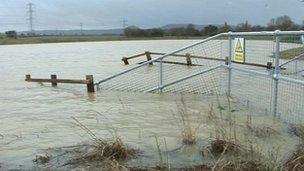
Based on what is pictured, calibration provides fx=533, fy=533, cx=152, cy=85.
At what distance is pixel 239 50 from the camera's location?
1255 cm

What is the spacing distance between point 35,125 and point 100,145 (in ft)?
15.2

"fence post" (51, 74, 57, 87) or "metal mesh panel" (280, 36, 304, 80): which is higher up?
"metal mesh panel" (280, 36, 304, 80)

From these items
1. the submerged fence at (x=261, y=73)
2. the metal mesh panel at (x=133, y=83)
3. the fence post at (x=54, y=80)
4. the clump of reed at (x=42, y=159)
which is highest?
the submerged fence at (x=261, y=73)

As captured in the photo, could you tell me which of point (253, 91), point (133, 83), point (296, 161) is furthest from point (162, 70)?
point (296, 161)

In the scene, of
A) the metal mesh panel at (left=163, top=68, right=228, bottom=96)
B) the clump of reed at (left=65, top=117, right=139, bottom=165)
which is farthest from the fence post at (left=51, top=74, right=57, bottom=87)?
the clump of reed at (left=65, top=117, right=139, bottom=165)

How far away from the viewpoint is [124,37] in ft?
375

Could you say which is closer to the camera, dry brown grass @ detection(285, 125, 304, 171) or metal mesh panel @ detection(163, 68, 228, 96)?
dry brown grass @ detection(285, 125, 304, 171)

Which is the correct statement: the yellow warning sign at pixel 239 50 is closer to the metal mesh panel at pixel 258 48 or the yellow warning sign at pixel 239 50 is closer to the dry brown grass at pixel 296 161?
the metal mesh panel at pixel 258 48

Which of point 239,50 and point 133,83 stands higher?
point 239,50

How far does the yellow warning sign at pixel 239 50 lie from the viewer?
1234cm

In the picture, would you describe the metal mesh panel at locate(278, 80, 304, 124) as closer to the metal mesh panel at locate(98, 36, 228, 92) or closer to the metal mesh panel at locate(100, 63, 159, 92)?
the metal mesh panel at locate(98, 36, 228, 92)

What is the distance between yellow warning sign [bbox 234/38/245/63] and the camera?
12336mm

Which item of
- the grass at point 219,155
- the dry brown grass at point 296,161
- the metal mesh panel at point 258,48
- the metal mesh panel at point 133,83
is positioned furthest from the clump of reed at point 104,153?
the metal mesh panel at point 133,83

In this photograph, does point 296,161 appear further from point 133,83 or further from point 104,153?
point 133,83
